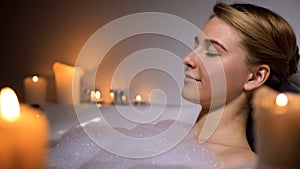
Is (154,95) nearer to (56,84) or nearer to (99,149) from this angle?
(56,84)

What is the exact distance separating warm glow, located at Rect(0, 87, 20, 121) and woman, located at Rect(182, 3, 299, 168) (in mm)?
764

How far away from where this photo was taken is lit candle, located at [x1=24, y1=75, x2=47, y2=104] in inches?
80.0

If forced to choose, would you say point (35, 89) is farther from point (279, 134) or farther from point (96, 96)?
point (279, 134)

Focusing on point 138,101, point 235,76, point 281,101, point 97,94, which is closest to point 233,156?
point 235,76

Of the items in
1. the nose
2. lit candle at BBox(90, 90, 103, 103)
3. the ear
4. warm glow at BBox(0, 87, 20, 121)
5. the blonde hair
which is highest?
warm glow at BBox(0, 87, 20, 121)

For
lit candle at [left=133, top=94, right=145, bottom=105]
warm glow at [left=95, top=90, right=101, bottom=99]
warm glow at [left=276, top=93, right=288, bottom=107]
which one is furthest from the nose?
warm glow at [left=95, top=90, right=101, bottom=99]

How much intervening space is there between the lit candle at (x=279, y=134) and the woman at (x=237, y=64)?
0.72m

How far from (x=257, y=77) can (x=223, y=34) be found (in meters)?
0.14

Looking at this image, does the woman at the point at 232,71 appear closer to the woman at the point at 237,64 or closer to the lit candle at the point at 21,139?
the woman at the point at 237,64

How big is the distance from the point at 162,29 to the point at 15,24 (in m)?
0.83

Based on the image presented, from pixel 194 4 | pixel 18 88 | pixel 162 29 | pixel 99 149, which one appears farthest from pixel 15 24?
pixel 99 149

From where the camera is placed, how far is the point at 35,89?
2.07m

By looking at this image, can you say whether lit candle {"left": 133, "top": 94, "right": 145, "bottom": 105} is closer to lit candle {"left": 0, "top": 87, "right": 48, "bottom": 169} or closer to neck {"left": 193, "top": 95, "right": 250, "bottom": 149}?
neck {"left": 193, "top": 95, "right": 250, "bottom": 149}

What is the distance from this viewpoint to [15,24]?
209 centimetres
